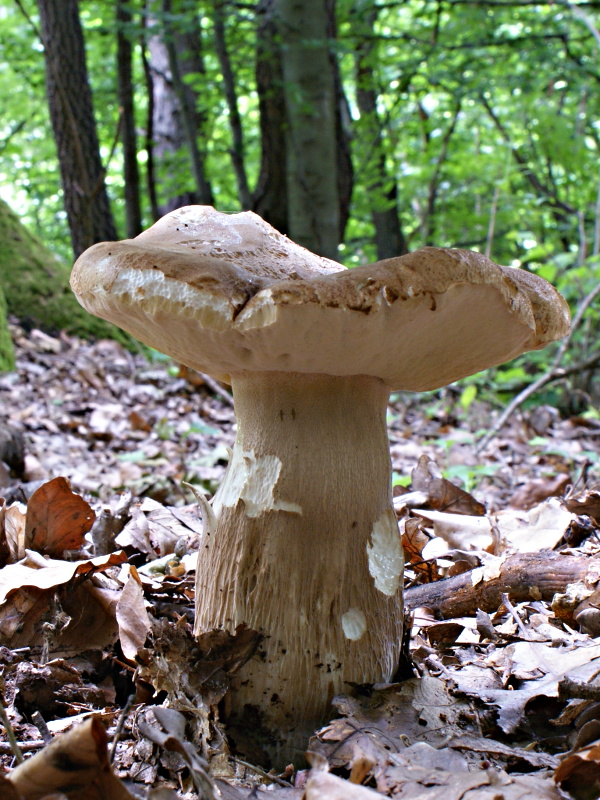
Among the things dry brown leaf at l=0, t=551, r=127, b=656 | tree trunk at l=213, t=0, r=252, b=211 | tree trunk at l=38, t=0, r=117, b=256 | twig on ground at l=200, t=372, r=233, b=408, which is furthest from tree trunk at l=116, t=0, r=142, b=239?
dry brown leaf at l=0, t=551, r=127, b=656

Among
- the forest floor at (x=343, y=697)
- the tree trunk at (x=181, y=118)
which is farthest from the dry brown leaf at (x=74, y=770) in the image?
the tree trunk at (x=181, y=118)

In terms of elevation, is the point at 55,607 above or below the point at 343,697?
above

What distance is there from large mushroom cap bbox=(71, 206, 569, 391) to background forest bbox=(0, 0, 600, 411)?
4655 millimetres

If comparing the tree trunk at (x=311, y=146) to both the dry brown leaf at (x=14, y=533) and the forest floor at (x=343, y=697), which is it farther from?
the dry brown leaf at (x=14, y=533)

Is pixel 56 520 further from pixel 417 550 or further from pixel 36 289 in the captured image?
pixel 36 289

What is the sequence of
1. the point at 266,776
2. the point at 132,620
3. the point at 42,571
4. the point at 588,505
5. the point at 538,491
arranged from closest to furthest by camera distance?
the point at 266,776
the point at 132,620
the point at 42,571
the point at 588,505
the point at 538,491

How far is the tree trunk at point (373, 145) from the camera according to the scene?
7.69 metres

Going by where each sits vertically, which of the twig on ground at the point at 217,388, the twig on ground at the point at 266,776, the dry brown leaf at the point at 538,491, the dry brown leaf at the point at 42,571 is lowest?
the dry brown leaf at the point at 538,491

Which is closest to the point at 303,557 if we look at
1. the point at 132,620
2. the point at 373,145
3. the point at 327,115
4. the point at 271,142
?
the point at 132,620

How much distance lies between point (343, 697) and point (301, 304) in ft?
3.38

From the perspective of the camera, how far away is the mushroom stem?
5.34ft

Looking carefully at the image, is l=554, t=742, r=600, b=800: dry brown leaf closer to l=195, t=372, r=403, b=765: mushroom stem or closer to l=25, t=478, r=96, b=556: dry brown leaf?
l=195, t=372, r=403, b=765: mushroom stem

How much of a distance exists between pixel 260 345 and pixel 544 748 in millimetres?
1193

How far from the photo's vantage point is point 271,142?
699cm
